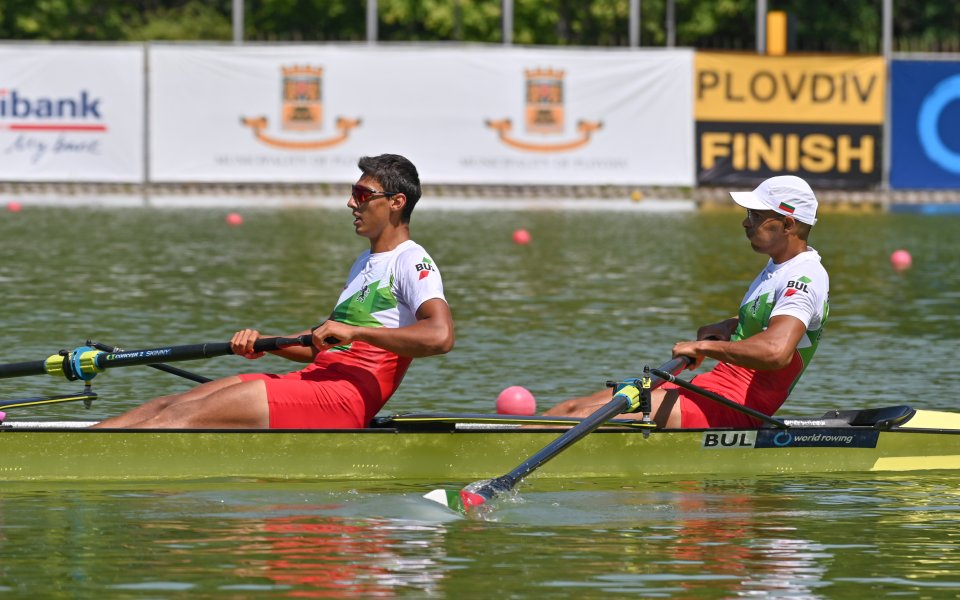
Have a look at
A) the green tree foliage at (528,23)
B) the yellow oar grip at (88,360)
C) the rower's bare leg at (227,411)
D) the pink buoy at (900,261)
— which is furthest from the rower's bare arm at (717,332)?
the green tree foliage at (528,23)

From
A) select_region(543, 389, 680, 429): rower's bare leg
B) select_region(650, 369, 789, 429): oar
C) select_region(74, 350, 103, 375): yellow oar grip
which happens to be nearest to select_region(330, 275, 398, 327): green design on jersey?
select_region(543, 389, 680, 429): rower's bare leg

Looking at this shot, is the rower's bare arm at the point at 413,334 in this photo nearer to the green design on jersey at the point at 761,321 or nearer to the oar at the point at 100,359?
the oar at the point at 100,359

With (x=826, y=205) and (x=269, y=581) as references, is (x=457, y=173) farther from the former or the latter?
(x=269, y=581)

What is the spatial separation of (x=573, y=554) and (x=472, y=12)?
1686 inches

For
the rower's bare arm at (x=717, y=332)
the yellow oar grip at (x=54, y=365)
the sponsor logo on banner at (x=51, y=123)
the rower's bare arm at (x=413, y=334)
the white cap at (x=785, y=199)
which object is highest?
the sponsor logo on banner at (x=51, y=123)

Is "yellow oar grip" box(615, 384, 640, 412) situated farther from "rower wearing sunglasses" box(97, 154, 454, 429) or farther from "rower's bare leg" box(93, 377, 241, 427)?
"rower's bare leg" box(93, 377, 241, 427)

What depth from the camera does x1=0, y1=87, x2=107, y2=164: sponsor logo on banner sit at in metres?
32.1

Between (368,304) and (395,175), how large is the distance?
26.3 inches

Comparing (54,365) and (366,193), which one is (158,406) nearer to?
(54,365)

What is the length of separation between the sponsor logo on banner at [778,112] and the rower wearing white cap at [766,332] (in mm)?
24125

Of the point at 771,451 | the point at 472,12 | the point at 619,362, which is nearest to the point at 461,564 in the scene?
the point at 771,451

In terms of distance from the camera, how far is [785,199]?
9.29 m

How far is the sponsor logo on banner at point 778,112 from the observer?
33.6 meters

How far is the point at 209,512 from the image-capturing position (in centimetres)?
871
